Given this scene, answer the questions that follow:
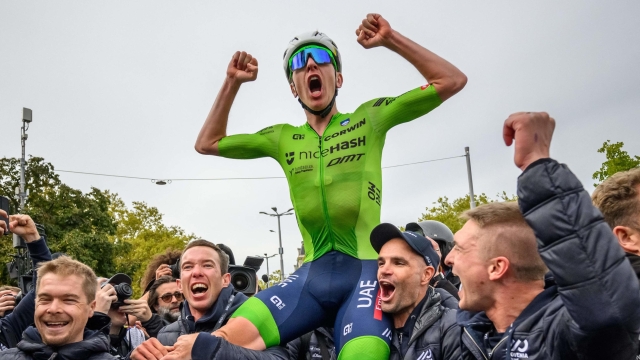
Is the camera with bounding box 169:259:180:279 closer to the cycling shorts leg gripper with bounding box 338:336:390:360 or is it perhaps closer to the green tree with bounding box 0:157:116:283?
the cycling shorts leg gripper with bounding box 338:336:390:360

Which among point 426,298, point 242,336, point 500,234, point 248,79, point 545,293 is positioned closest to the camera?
point 545,293

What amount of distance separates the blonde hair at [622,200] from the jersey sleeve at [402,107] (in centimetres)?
109

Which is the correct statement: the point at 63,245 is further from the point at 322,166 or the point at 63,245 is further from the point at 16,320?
the point at 322,166

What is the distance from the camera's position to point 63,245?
2628cm

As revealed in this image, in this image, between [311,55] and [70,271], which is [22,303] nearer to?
[70,271]

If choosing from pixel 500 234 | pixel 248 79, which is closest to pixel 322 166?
pixel 248 79

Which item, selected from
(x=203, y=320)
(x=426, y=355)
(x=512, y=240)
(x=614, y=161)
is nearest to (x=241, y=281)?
(x=203, y=320)

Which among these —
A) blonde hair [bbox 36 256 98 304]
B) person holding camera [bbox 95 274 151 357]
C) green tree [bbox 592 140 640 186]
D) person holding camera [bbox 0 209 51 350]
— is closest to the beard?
person holding camera [bbox 95 274 151 357]

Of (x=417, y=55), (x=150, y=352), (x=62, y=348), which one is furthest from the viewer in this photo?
(x=62, y=348)

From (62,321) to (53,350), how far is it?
0.19 m

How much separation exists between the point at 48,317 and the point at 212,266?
132 cm

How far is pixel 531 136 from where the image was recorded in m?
1.80

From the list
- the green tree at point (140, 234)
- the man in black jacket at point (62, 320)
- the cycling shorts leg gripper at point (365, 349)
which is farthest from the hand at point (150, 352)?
the green tree at point (140, 234)

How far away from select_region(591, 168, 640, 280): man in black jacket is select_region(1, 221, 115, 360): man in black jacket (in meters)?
3.20
